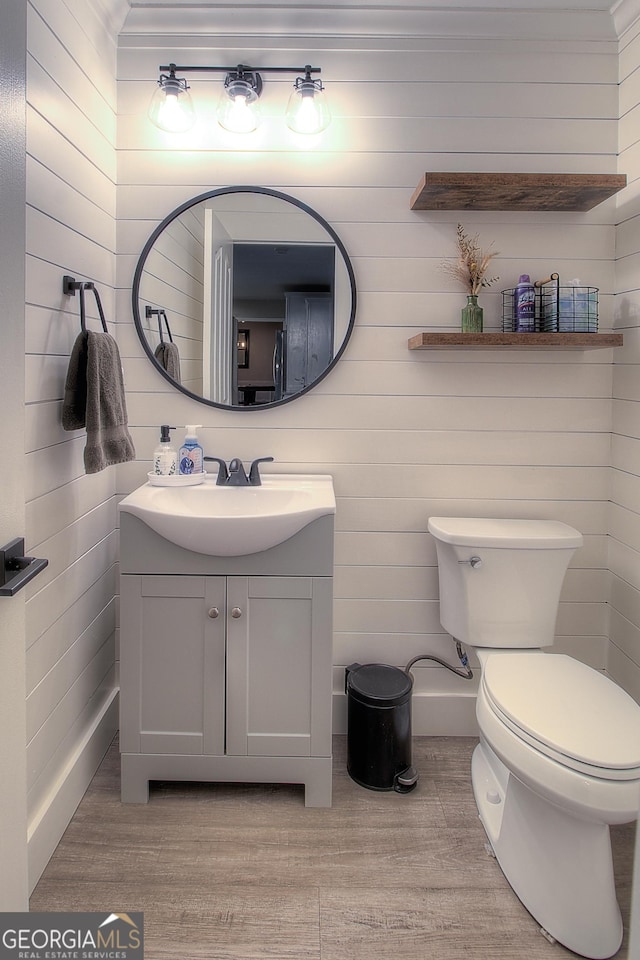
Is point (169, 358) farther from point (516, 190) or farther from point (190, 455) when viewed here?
point (516, 190)

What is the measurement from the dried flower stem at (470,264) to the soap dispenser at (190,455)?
104 centimetres

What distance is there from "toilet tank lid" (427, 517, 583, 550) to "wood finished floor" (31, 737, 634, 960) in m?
0.80

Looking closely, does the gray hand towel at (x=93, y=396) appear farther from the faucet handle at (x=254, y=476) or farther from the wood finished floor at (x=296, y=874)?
the wood finished floor at (x=296, y=874)

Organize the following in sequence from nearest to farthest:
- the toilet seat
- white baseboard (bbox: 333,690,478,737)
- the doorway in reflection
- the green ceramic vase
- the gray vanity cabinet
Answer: the toilet seat
the gray vanity cabinet
the green ceramic vase
the doorway in reflection
white baseboard (bbox: 333,690,478,737)

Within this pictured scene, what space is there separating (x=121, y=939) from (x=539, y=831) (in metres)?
1.00

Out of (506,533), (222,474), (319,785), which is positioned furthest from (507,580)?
(222,474)

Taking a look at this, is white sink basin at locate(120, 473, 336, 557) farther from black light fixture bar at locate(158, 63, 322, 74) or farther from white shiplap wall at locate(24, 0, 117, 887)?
black light fixture bar at locate(158, 63, 322, 74)

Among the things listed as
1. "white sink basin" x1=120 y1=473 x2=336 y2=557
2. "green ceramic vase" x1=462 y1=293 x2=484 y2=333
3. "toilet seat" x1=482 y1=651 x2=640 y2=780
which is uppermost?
"green ceramic vase" x1=462 y1=293 x2=484 y2=333

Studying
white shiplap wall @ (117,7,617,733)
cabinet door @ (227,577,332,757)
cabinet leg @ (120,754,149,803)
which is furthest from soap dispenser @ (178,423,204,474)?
cabinet leg @ (120,754,149,803)

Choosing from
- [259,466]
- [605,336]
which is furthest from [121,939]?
[605,336]

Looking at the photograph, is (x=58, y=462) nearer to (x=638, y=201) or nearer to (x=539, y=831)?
(x=539, y=831)

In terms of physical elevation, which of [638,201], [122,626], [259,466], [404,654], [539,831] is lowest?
[539,831]

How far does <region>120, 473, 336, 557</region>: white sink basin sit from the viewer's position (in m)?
1.80

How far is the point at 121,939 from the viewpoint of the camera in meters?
1.45
